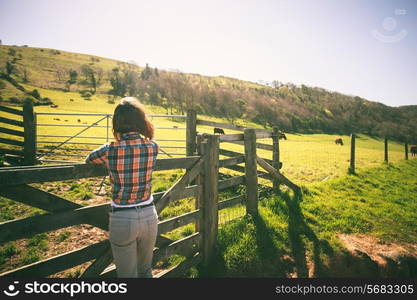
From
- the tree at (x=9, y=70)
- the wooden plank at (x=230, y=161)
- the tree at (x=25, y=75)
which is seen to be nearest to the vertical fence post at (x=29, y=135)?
the wooden plank at (x=230, y=161)

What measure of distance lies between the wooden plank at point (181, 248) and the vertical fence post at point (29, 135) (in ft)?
29.2

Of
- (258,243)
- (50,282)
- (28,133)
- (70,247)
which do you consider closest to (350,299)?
(258,243)

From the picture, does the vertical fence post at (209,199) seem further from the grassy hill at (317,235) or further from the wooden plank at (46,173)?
the wooden plank at (46,173)

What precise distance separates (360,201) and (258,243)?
16.2 feet

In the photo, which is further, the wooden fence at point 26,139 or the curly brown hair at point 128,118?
the wooden fence at point 26,139

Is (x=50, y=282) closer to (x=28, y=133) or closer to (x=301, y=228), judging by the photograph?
(x=301, y=228)

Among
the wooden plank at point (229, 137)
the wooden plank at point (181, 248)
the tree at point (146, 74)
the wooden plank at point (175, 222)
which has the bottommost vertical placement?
the wooden plank at point (181, 248)

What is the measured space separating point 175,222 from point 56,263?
5.18ft

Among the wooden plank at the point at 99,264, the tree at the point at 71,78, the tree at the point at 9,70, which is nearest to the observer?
the wooden plank at the point at 99,264

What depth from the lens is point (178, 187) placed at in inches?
141

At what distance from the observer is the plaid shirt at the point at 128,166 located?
228 cm

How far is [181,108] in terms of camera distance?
83250 millimetres

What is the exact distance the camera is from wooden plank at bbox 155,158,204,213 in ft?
10.8

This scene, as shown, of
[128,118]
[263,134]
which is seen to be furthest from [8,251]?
[263,134]
